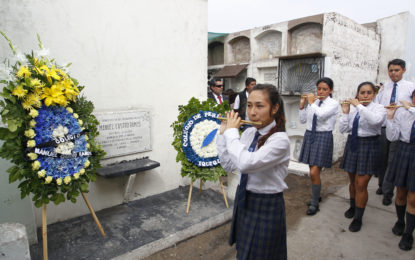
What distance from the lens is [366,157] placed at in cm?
327

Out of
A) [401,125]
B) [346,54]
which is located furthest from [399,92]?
[346,54]

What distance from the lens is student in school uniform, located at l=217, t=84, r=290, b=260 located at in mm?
1720

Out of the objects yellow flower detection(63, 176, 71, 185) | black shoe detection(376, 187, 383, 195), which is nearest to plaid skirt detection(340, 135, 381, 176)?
black shoe detection(376, 187, 383, 195)

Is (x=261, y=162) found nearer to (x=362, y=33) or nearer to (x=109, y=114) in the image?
(x=109, y=114)

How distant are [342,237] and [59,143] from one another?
3.45 meters

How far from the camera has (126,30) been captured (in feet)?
11.6

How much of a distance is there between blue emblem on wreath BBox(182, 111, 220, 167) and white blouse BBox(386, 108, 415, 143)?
219 cm

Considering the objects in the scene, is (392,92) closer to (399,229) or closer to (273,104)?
(399,229)

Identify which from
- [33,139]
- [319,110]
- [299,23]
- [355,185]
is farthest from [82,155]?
[299,23]

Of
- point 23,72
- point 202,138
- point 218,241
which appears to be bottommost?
point 218,241

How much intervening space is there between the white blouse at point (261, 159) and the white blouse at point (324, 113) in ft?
6.97

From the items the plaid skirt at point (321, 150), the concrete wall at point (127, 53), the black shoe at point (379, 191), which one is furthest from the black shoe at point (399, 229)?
the concrete wall at point (127, 53)

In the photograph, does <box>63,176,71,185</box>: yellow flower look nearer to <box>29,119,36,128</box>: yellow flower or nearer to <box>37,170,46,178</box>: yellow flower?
<box>37,170,46,178</box>: yellow flower

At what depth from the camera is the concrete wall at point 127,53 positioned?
2.93 metres
